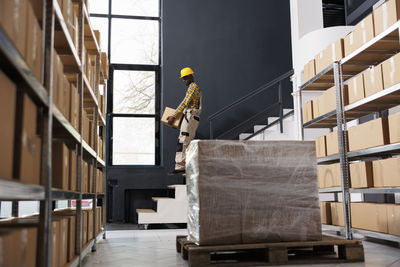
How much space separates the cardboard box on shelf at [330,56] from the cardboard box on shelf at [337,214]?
1.60 metres

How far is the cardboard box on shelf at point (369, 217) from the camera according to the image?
3783mm

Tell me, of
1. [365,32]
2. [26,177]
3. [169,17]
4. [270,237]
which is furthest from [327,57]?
[169,17]

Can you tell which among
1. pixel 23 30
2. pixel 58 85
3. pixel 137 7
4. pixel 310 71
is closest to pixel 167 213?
pixel 310 71

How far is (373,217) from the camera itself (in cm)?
393

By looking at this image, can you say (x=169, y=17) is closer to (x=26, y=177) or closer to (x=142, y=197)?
(x=142, y=197)

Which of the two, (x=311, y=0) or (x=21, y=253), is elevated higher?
(x=311, y=0)

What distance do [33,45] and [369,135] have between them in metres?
3.24

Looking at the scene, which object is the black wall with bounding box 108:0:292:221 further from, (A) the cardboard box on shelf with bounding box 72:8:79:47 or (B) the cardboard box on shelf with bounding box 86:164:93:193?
(A) the cardboard box on shelf with bounding box 72:8:79:47

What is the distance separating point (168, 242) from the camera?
4.76 m

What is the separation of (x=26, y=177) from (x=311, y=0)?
270 inches

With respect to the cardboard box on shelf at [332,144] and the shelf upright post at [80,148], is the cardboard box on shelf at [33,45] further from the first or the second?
the cardboard box on shelf at [332,144]

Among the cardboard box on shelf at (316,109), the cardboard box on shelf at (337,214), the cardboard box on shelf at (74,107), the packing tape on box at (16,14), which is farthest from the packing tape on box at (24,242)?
the cardboard box on shelf at (316,109)

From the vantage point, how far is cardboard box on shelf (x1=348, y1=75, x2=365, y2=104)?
13.7 feet

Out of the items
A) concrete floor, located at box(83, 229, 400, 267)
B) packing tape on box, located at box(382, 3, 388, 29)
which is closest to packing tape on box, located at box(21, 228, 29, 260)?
concrete floor, located at box(83, 229, 400, 267)
